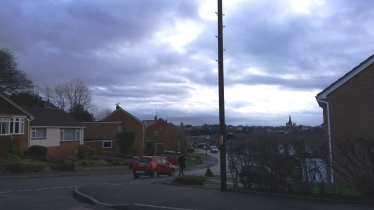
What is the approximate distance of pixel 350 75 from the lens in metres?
19.2

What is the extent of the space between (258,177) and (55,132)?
33490mm

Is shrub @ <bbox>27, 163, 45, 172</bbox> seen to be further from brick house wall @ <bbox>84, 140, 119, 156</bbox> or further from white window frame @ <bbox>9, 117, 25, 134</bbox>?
brick house wall @ <bbox>84, 140, 119, 156</bbox>

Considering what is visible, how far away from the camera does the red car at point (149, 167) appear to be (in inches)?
1057

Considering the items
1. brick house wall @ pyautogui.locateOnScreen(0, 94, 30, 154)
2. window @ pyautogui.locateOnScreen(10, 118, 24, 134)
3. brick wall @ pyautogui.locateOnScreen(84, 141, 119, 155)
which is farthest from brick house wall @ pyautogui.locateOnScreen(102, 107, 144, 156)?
window @ pyautogui.locateOnScreen(10, 118, 24, 134)

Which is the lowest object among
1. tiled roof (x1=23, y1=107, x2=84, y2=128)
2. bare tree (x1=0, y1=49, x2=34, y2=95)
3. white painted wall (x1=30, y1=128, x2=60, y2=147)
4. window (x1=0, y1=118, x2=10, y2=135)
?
white painted wall (x1=30, y1=128, x2=60, y2=147)

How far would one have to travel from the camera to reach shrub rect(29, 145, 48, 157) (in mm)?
37031

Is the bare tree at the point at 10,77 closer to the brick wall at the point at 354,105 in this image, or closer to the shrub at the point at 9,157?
the shrub at the point at 9,157

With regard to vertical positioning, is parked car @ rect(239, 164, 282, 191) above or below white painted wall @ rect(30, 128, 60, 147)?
below

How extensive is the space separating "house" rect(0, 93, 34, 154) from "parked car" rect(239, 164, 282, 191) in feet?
87.8

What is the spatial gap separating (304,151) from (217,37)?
5278 millimetres

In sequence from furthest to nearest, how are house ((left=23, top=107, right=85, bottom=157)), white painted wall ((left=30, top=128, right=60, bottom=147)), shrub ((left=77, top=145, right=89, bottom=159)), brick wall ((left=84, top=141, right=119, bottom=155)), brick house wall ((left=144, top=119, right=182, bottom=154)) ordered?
brick house wall ((left=144, top=119, right=182, bottom=154)) < brick wall ((left=84, top=141, right=119, bottom=155)) < shrub ((left=77, top=145, right=89, bottom=159)) < house ((left=23, top=107, right=85, bottom=157)) < white painted wall ((left=30, top=128, right=60, bottom=147))

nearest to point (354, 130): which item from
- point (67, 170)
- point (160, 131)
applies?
point (67, 170)

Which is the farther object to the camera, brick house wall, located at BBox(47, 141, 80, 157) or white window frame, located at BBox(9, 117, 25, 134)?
brick house wall, located at BBox(47, 141, 80, 157)

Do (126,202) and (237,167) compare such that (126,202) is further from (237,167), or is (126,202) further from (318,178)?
(318,178)
